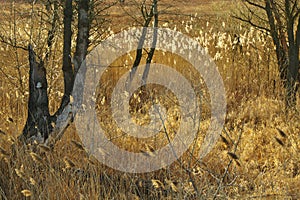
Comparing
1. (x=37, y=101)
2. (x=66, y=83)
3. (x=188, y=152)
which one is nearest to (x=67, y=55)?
(x=66, y=83)

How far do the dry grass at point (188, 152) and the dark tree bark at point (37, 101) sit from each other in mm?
132

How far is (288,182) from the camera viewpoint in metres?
3.27

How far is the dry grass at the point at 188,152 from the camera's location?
279cm

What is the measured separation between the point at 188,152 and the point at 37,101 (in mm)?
1252

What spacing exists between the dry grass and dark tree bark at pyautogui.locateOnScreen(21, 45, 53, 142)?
0.13 meters

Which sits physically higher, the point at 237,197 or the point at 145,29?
the point at 145,29

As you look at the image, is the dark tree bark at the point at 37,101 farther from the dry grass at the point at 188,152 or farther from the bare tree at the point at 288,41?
the bare tree at the point at 288,41

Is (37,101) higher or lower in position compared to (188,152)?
higher

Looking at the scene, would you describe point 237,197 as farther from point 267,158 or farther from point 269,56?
point 269,56

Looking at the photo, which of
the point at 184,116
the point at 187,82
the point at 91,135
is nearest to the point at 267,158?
the point at 184,116

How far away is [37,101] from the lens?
3.83 m

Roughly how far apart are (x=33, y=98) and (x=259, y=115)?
7.20ft

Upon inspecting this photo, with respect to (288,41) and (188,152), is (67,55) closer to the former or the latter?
(188,152)

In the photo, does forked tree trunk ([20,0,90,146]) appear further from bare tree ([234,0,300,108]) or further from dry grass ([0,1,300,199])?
bare tree ([234,0,300,108])
